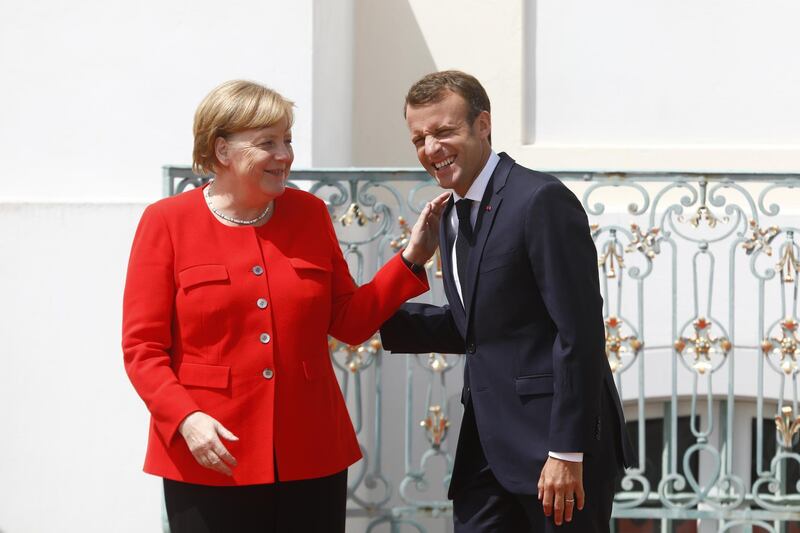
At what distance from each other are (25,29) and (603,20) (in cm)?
283

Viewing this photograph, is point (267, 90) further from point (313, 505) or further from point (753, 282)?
point (753, 282)

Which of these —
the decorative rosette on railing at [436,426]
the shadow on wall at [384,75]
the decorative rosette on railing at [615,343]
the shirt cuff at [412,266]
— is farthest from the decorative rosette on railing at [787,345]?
the shadow on wall at [384,75]

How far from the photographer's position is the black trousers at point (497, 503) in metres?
3.04

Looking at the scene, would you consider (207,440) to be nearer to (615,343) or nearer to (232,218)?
(232,218)

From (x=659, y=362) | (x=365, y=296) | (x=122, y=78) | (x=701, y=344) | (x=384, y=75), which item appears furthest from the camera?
(x=384, y=75)

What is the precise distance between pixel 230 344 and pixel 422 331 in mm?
635

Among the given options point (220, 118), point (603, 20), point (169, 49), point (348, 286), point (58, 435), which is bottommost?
point (58, 435)

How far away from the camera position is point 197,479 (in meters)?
3.15

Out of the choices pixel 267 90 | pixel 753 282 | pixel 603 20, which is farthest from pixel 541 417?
pixel 603 20

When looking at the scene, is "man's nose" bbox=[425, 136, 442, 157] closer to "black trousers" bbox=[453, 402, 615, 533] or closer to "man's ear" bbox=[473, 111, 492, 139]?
"man's ear" bbox=[473, 111, 492, 139]

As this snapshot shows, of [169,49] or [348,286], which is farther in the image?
[169,49]

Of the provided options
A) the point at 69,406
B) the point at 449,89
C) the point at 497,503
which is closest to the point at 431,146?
the point at 449,89

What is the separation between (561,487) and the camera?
2953 millimetres

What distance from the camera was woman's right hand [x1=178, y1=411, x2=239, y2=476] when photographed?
118 inches
